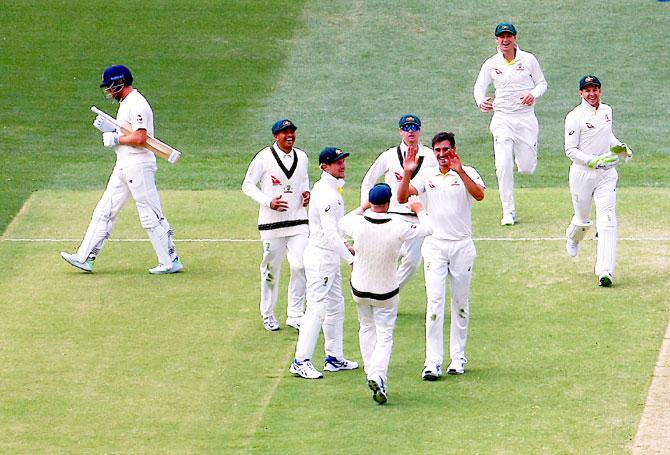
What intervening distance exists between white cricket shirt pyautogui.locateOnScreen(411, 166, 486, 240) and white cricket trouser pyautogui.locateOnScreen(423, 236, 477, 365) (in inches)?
3.7

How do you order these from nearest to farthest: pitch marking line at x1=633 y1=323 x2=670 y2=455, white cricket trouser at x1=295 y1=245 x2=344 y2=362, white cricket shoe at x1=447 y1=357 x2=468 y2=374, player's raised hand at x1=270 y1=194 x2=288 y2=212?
pitch marking line at x1=633 y1=323 x2=670 y2=455
white cricket trouser at x1=295 y1=245 x2=344 y2=362
white cricket shoe at x1=447 y1=357 x2=468 y2=374
player's raised hand at x1=270 y1=194 x2=288 y2=212

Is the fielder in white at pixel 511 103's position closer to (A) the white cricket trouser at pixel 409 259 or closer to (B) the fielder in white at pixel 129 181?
(A) the white cricket trouser at pixel 409 259

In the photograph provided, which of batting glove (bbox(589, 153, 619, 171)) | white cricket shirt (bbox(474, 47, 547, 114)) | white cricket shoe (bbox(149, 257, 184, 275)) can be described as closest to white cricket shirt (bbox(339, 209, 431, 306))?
batting glove (bbox(589, 153, 619, 171))

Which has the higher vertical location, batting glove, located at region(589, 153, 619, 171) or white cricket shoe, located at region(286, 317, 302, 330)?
batting glove, located at region(589, 153, 619, 171)

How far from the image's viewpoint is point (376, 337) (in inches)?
500

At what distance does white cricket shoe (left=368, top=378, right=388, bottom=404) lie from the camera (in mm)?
12352

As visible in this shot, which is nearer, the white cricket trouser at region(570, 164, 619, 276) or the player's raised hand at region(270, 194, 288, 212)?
the player's raised hand at region(270, 194, 288, 212)

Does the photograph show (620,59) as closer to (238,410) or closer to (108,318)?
(108,318)

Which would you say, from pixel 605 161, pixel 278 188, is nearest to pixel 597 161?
pixel 605 161

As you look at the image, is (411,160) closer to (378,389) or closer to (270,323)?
(378,389)

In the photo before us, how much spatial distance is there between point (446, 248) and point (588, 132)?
367 centimetres

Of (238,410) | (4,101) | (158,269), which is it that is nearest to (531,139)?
(158,269)

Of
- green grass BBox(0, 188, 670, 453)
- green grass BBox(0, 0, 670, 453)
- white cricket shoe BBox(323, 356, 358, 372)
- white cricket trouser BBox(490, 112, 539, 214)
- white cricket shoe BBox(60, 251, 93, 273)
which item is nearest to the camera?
green grass BBox(0, 188, 670, 453)

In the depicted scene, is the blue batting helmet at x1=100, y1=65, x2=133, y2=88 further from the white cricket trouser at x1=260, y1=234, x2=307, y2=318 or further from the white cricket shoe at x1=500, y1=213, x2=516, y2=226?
the white cricket shoe at x1=500, y1=213, x2=516, y2=226
